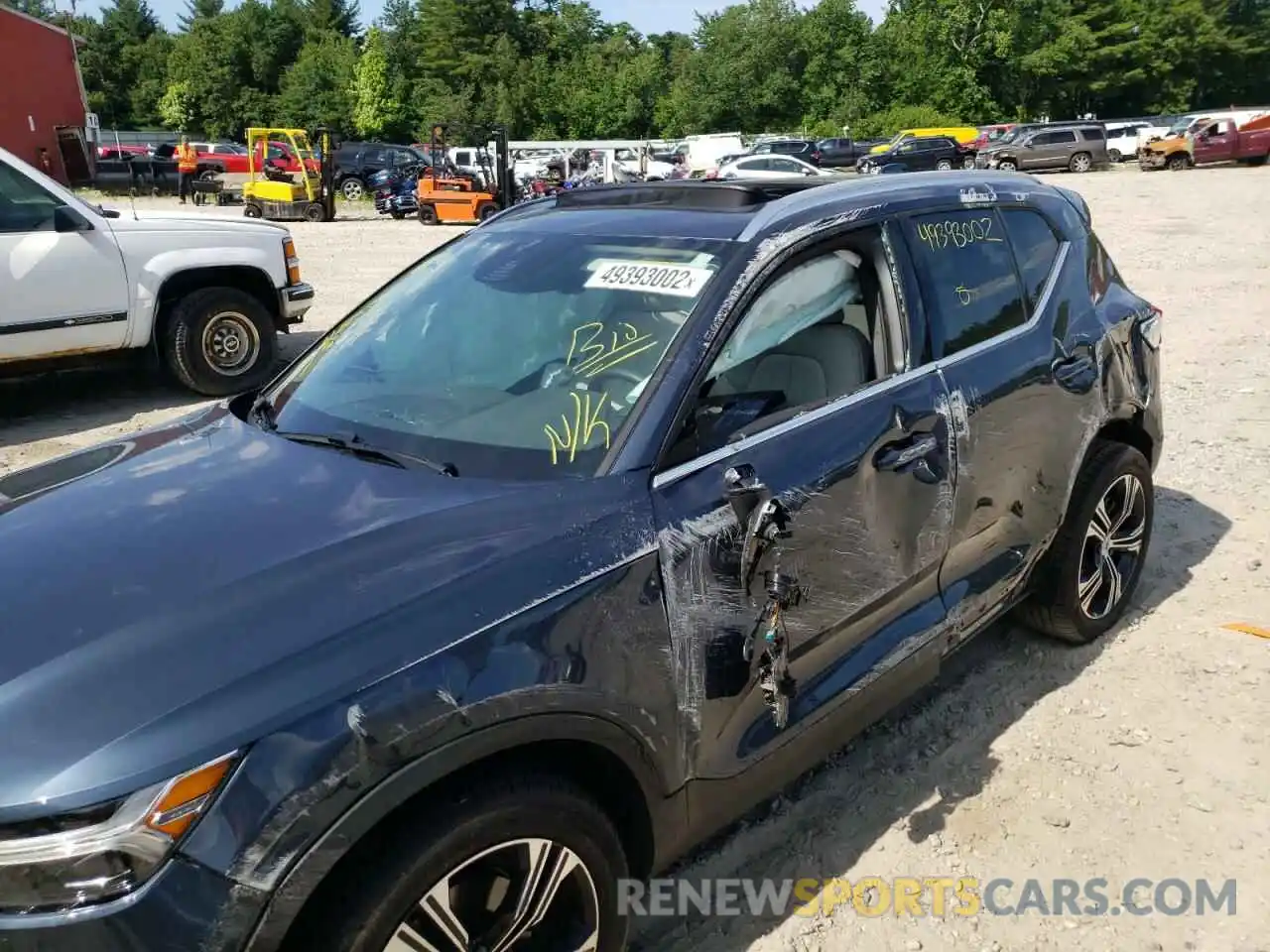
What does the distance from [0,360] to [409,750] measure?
629 centimetres

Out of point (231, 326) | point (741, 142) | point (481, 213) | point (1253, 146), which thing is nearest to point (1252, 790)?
point (231, 326)

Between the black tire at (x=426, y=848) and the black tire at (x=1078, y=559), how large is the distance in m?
2.22

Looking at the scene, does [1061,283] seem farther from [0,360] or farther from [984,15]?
[984,15]

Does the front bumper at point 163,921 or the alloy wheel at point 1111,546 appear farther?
the alloy wheel at point 1111,546

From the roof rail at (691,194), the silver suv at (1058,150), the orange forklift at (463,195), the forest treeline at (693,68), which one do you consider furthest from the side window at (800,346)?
the forest treeline at (693,68)

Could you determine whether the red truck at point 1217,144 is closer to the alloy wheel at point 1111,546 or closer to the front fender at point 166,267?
the front fender at point 166,267

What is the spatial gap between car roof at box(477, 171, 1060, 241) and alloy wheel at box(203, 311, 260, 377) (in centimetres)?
501

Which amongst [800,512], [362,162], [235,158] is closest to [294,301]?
[800,512]

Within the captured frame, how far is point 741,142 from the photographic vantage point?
148 feet

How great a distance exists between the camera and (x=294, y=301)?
26.0 feet

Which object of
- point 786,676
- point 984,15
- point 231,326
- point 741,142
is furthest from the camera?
point 984,15

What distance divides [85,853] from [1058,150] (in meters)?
38.1

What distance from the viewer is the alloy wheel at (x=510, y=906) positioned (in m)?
1.71

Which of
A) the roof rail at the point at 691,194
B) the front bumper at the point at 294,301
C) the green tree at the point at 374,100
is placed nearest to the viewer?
the roof rail at the point at 691,194
